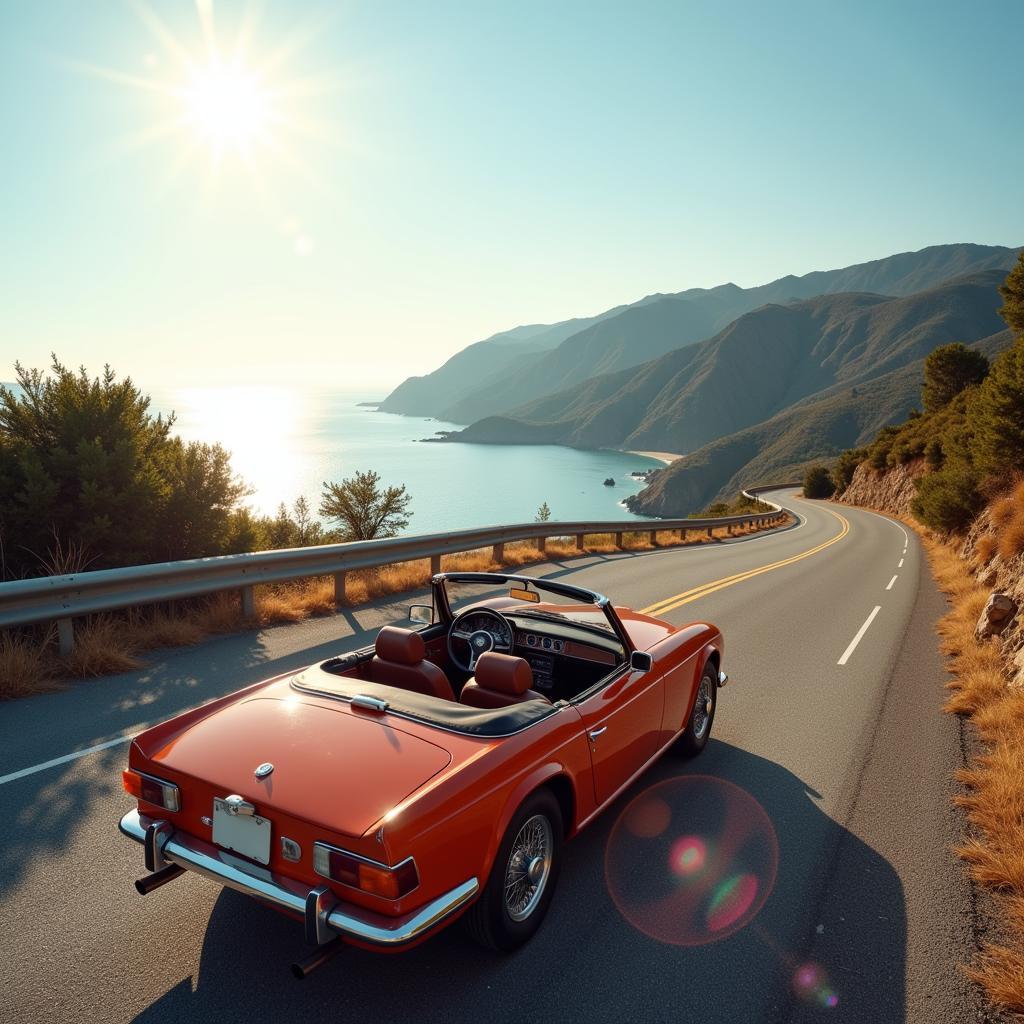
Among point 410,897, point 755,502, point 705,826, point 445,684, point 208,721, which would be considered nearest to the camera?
point 410,897

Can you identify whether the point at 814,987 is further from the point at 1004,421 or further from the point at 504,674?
the point at 1004,421

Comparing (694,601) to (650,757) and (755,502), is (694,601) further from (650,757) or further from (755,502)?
(755,502)

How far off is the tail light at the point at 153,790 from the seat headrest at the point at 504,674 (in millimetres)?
1450

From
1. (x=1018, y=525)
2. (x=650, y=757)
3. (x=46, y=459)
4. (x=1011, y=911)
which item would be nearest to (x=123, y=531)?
(x=46, y=459)

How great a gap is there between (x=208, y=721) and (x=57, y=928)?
3.36ft

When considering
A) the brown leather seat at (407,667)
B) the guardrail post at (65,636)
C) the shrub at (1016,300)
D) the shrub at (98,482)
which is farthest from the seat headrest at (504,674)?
the shrub at (1016,300)

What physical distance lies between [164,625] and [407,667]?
4.71 metres

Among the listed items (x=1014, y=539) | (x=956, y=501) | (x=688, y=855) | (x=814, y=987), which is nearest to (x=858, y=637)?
(x=1014, y=539)

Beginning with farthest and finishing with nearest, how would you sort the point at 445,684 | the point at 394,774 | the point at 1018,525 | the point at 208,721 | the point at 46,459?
the point at 1018,525 < the point at 46,459 < the point at 445,684 < the point at 208,721 < the point at 394,774

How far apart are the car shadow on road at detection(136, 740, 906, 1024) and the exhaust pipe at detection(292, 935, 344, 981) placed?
39 cm

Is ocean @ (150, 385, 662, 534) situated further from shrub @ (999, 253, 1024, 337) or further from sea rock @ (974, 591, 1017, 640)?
sea rock @ (974, 591, 1017, 640)

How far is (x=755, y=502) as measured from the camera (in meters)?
65.1

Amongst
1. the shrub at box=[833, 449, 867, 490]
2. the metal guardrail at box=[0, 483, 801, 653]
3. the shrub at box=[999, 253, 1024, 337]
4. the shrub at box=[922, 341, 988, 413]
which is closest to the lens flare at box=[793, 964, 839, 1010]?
the metal guardrail at box=[0, 483, 801, 653]

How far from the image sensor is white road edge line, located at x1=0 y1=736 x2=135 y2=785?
4344 millimetres
